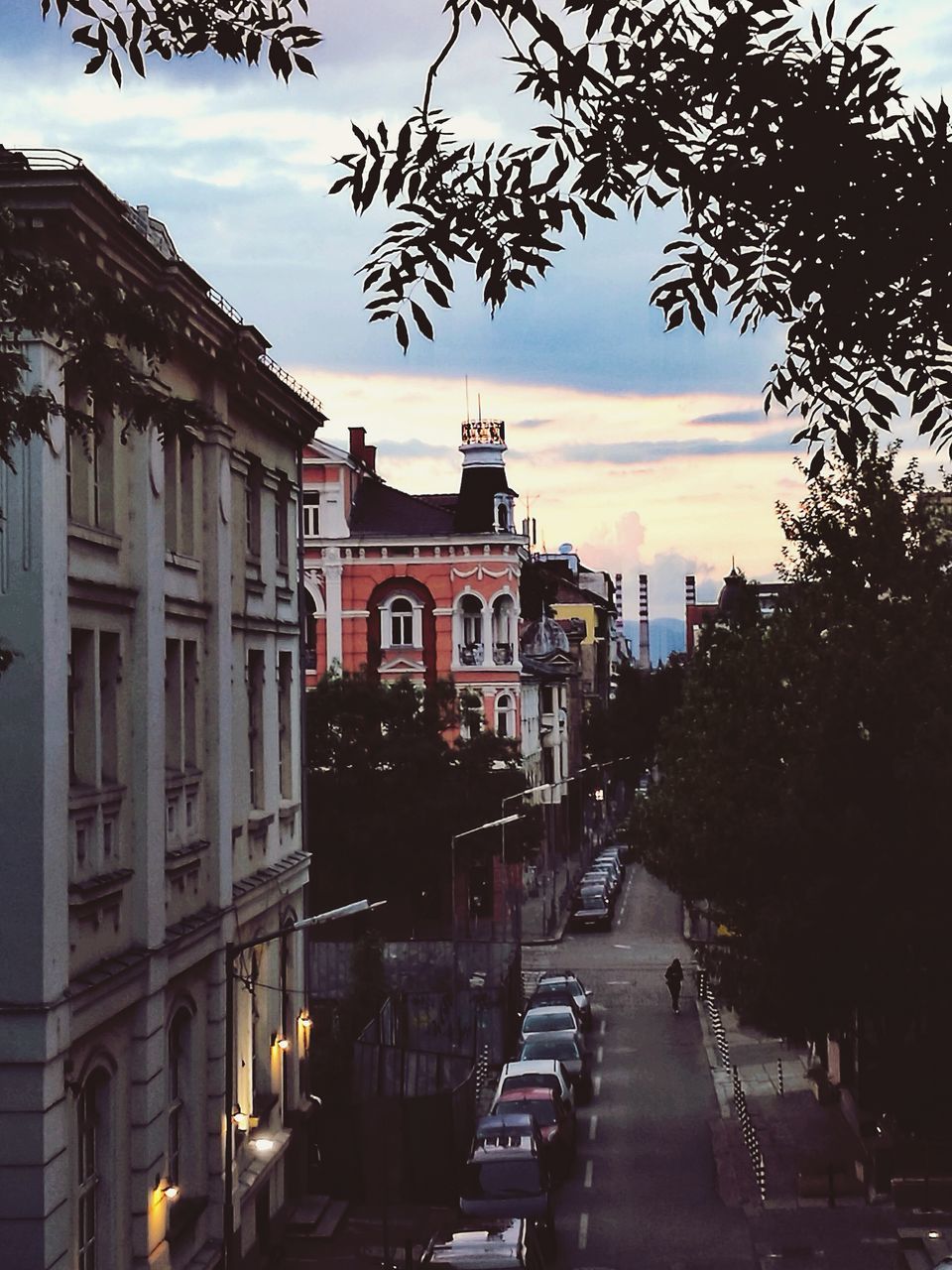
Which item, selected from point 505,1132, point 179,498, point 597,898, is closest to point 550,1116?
point 505,1132

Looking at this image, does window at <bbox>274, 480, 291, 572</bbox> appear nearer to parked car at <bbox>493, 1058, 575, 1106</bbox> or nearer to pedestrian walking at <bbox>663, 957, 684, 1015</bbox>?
parked car at <bbox>493, 1058, 575, 1106</bbox>

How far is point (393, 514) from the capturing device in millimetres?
69500

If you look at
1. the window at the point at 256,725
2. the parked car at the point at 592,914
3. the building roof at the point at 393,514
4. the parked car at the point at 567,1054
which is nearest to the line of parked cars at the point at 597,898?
the parked car at the point at 592,914

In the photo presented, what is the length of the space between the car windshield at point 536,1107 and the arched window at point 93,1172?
50.7 ft

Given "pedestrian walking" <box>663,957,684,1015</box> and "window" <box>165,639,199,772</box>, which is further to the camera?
"pedestrian walking" <box>663,957,684,1015</box>

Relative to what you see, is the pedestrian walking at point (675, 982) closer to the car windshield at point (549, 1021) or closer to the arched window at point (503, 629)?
the car windshield at point (549, 1021)

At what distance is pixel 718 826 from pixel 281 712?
7.46m

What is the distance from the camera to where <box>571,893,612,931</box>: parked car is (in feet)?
231

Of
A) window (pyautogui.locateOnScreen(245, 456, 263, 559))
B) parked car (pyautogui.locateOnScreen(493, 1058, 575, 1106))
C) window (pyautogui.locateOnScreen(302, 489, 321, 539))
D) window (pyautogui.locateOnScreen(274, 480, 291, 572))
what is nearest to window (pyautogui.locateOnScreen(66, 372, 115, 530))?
window (pyautogui.locateOnScreen(245, 456, 263, 559))

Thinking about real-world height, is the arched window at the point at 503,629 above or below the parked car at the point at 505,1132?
above

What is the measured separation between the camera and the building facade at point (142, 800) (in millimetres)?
17172

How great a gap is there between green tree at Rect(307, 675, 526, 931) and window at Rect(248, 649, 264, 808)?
27931 mm

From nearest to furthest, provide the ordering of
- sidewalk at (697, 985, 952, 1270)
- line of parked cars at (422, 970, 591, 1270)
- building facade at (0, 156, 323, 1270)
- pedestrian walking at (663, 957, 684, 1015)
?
building facade at (0, 156, 323, 1270) < line of parked cars at (422, 970, 591, 1270) < sidewalk at (697, 985, 952, 1270) < pedestrian walking at (663, 957, 684, 1015)

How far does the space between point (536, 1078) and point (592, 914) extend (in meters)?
33.9
